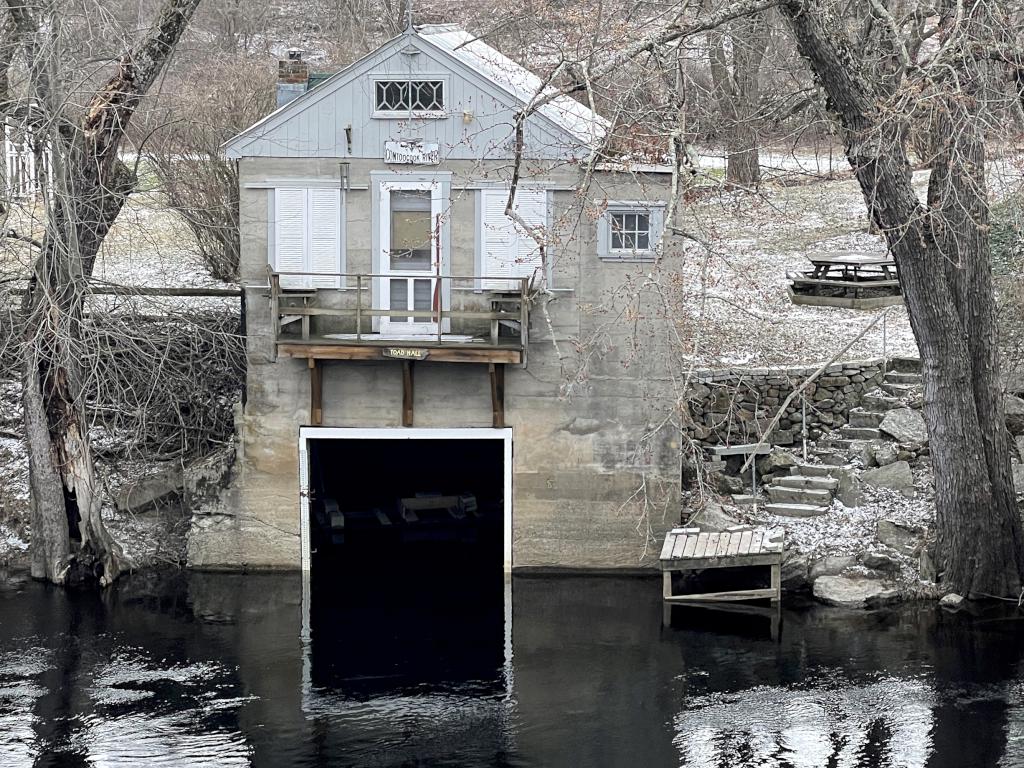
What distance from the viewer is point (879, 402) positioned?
22.3 meters

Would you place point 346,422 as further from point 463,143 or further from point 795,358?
point 795,358

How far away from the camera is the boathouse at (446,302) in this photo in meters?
19.2

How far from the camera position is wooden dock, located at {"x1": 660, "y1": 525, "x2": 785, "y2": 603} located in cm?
1895

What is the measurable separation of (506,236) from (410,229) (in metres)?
1.40

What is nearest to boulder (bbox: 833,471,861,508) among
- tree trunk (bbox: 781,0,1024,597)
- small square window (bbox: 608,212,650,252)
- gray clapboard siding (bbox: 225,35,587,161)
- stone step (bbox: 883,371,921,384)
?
tree trunk (bbox: 781,0,1024,597)

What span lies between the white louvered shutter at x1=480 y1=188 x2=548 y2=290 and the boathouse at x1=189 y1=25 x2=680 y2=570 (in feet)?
0.10

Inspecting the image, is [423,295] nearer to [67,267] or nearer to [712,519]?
[67,267]

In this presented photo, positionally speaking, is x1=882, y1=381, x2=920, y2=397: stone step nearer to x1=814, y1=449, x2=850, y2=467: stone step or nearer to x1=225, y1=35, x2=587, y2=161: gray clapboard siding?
x1=814, y1=449, x2=850, y2=467: stone step

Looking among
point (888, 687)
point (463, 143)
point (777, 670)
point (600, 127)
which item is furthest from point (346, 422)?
point (888, 687)

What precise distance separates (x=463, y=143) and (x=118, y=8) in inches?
536

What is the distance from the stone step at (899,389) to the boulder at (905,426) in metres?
0.56

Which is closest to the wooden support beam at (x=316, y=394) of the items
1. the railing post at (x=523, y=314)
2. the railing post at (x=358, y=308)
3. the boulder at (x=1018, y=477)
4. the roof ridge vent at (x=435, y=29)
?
the railing post at (x=358, y=308)

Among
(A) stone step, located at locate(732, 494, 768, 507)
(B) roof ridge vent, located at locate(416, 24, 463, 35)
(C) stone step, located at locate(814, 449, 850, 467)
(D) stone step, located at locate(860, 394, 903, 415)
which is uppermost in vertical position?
(B) roof ridge vent, located at locate(416, 24, 463, 35)

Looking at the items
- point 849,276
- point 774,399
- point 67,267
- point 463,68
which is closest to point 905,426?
point 774,399
